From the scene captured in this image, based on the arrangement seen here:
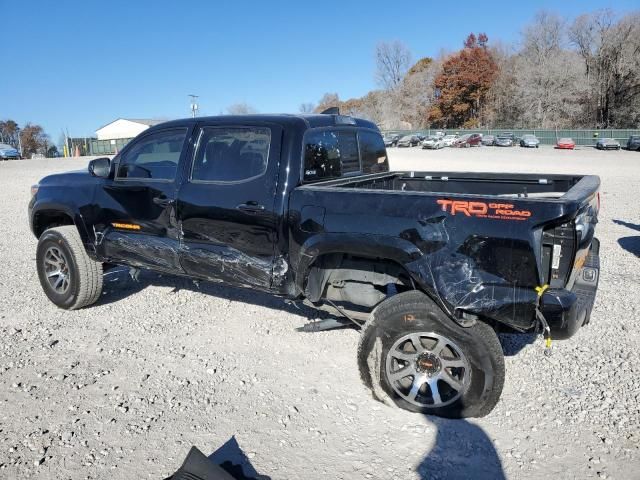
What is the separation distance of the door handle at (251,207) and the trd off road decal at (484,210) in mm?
1346

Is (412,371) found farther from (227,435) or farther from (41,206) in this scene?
(41,206)

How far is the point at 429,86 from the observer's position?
268 ft

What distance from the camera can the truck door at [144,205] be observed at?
4270 mm

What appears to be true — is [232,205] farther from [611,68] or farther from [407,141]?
[611,68]

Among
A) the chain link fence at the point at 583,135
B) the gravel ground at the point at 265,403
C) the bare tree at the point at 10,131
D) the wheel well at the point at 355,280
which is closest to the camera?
the gravel ground at the point at 265,403

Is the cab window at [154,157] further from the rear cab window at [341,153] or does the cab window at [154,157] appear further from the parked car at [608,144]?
the parked car at [608,144]

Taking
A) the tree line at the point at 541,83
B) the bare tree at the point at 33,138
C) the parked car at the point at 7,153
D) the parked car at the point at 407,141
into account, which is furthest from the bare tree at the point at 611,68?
the bare tree at the point at 33,138

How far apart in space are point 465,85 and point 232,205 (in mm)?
74963

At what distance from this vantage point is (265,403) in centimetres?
351

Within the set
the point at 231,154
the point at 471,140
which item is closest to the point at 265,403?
the point at 231,154

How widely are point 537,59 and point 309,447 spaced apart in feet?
246

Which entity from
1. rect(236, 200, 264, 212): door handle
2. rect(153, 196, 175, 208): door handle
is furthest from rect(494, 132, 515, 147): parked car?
rect(236, 200, 264, 212): door handle

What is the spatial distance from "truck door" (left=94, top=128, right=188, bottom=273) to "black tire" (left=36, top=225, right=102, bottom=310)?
12.9 inches

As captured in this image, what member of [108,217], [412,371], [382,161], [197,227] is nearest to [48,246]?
[108,217]
